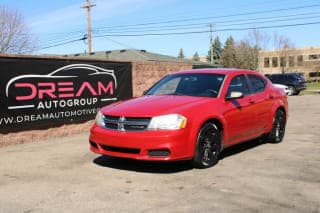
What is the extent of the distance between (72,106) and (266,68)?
90347mm

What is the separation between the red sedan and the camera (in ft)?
22.1

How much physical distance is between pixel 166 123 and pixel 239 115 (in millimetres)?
1874

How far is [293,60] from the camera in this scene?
Answer: 87375 mm

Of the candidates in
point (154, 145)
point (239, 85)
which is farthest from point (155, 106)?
point (239, 85)

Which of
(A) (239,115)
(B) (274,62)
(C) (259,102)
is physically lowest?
(A) (239,115)

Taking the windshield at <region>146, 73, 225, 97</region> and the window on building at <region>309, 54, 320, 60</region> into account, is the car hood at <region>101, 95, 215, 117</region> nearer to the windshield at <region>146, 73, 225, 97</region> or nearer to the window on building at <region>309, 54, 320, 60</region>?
the windshield at <region>146, 73, 225, 97</region>

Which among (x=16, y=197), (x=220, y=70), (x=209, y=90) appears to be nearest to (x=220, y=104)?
(x=209, y=90)

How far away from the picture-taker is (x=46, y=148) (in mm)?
9781

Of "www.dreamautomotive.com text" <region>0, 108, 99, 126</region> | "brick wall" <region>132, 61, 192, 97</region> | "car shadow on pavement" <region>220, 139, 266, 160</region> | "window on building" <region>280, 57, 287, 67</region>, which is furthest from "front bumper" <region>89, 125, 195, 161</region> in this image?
"window on building" <region>280, 57, 287, 67</region>

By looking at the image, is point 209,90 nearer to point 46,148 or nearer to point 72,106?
point 46,148

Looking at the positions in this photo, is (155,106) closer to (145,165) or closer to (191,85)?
(145,165)

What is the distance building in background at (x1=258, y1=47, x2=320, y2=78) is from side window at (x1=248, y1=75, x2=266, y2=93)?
259 feet

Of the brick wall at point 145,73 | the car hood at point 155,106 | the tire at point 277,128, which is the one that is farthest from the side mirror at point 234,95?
the brick wall at point 145,73

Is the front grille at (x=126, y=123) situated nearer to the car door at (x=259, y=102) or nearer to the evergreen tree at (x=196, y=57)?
the car door at (x=259, y=102)
